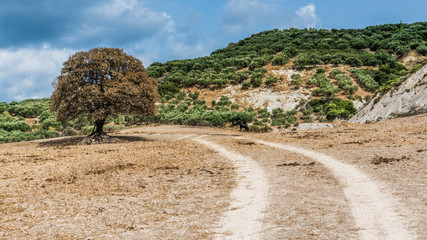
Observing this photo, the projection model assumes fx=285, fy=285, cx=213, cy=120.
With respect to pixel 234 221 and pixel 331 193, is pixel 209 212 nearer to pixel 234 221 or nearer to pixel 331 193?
pixel 234 221

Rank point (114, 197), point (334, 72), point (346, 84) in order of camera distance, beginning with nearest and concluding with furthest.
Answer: point (114, 197)
point (346, 84)
point (334, 72)

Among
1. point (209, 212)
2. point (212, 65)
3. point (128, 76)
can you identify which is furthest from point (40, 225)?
point (212, 65)

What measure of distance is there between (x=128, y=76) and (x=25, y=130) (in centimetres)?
2627

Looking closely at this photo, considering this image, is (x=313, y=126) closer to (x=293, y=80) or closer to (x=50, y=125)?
(x=293, y=80)

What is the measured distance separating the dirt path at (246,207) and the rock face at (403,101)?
918 inches

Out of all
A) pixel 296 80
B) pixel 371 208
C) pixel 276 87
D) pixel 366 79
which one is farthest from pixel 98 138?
pixel 366 79

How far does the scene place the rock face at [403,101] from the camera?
Result: 27.0m

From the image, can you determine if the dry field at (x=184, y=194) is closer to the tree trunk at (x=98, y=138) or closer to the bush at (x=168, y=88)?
the tree trunk at (x=98, y=138)

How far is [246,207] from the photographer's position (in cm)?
685

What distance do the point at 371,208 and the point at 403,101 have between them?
1076 inches

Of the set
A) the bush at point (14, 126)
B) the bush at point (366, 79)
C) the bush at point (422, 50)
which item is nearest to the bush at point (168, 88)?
the bush at point (14, 126)

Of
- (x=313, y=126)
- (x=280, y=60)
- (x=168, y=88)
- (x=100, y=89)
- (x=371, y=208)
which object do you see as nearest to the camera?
(x=371, y=208)

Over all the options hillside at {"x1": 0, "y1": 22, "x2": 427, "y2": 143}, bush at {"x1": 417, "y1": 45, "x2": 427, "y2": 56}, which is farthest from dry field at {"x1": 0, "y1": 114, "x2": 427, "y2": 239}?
bush at {"x1": 417, "y1": 45, "x2": 427, "y2": 56}

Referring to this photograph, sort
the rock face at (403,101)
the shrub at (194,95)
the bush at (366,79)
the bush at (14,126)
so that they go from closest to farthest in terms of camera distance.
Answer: the rock face at (403,101)
the bush at (14,126)
the bush at (366,79)
the shrub at (194,95)
